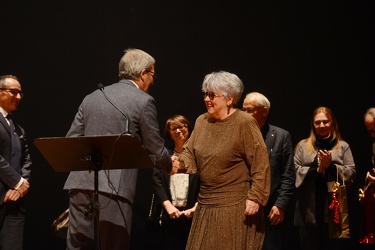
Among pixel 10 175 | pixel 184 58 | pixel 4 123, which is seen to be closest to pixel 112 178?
pixel 10 175

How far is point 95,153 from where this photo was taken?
331 centimetres

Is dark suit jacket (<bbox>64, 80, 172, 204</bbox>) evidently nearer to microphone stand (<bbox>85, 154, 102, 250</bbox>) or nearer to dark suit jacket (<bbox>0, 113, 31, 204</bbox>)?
microphone stand (<bbox>85, 154, 102, 250</bbox>)

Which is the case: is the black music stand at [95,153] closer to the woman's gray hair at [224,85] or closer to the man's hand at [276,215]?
the woman's gray hair at [224,85]

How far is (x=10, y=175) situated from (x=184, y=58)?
202 centimetres

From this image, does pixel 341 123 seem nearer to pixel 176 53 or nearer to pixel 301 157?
pixel 301 157

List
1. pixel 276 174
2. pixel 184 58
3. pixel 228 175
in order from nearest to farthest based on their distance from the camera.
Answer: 1. pixel 228 175
2. pixel 276 174
3. pixel 184 58

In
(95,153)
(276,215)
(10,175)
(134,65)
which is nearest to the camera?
(95,153)

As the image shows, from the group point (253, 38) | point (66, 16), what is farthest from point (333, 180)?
point (66, 16)

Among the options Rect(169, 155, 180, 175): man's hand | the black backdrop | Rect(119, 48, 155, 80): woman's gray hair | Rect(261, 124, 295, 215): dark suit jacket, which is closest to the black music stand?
Rect(169, 155, 180, 175): man's hand

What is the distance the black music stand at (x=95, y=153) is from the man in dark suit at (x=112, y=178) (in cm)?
23

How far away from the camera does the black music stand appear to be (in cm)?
321

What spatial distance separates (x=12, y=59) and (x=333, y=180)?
3.09 metres

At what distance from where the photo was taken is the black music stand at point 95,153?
3.21 metres

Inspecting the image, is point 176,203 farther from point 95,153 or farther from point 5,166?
point 95,153
